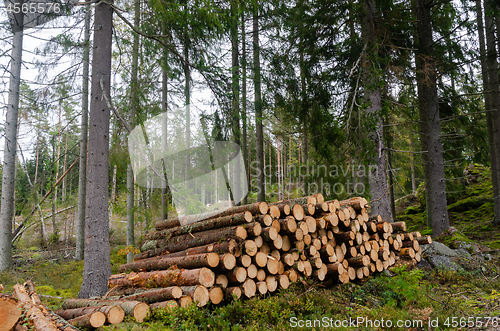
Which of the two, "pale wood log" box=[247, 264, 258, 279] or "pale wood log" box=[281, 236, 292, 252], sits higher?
"pale wood log" box=[281, 236, 292, 252]

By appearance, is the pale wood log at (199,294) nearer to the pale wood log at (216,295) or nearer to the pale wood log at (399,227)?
the pale wood log at (216,295)

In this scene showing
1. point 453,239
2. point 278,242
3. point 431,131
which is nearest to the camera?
point 278,242

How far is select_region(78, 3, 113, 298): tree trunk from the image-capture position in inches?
261

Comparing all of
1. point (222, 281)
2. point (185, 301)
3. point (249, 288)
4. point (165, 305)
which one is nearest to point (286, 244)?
point (249, 288)

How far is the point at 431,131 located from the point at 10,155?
15.0 meters

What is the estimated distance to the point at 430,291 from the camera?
5.48 m

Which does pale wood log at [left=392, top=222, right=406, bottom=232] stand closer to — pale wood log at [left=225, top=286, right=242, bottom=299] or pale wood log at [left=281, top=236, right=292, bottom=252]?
pale wood log at [left=281, top=236, right=292, bottom=252]

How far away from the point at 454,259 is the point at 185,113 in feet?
37.3

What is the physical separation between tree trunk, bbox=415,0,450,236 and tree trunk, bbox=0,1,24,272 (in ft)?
47.0

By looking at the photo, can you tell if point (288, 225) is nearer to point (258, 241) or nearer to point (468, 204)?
point (258, 241)

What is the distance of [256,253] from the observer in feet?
17.3

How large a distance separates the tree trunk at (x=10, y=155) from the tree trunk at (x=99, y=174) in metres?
6.20

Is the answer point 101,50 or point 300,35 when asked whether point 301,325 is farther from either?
point 300,35

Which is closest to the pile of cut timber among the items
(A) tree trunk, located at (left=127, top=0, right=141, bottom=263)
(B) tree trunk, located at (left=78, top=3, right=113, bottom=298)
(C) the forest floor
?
(C) the forest floor
